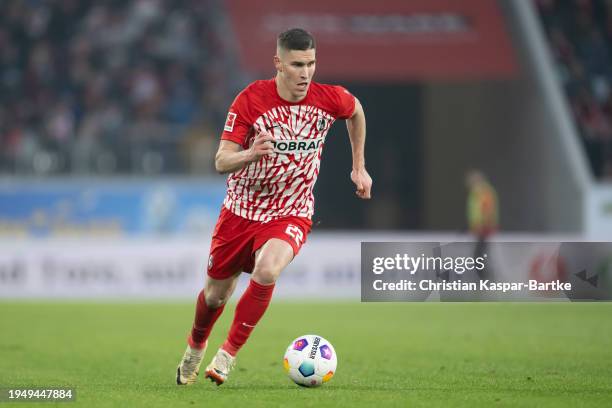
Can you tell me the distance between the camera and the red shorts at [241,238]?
7.59m

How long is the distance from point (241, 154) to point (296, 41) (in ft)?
2.85

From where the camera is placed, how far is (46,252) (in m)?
18.9

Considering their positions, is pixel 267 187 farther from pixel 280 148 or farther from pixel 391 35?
pixel 391 35

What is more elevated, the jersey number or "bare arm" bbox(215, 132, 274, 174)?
"bare arm" bbox(215, 132, 274, 174)

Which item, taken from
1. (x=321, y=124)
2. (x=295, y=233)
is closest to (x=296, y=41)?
(x=321, y=124)

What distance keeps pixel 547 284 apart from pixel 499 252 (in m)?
0.39

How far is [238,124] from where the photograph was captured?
7449 mm

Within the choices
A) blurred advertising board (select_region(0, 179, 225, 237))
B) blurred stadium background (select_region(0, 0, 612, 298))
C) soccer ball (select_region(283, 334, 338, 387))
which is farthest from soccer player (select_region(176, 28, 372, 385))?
blurred advertising board (select_region(0, 179, 225, 237))

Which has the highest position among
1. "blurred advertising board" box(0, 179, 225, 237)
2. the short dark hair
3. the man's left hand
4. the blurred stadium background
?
the blurred stadium background

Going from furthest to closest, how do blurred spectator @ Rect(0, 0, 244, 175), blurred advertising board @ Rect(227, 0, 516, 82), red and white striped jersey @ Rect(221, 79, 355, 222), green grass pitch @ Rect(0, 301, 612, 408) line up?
blurred advertising board @ Rect(227, 0, 516, 82)
blurred spectator @ Rect(0, 0, 244, 175)
red and white striped jersey @ Rect(221, 79, 355, 222)
green grass pitch @ Rect(0, 301, 612, 408)

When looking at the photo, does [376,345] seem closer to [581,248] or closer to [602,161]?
[581,248]

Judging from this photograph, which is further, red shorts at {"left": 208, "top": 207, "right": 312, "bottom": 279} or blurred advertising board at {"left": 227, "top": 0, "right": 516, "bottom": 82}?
blurred advertising board at {"left": 227, "top": 0, "right": 516, "bottom": 82}

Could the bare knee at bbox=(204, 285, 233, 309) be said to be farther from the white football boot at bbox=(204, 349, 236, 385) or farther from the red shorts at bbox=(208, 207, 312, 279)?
the white football boot at bbox=(204, 349, 236, 385)

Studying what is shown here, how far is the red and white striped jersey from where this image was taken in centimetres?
756
